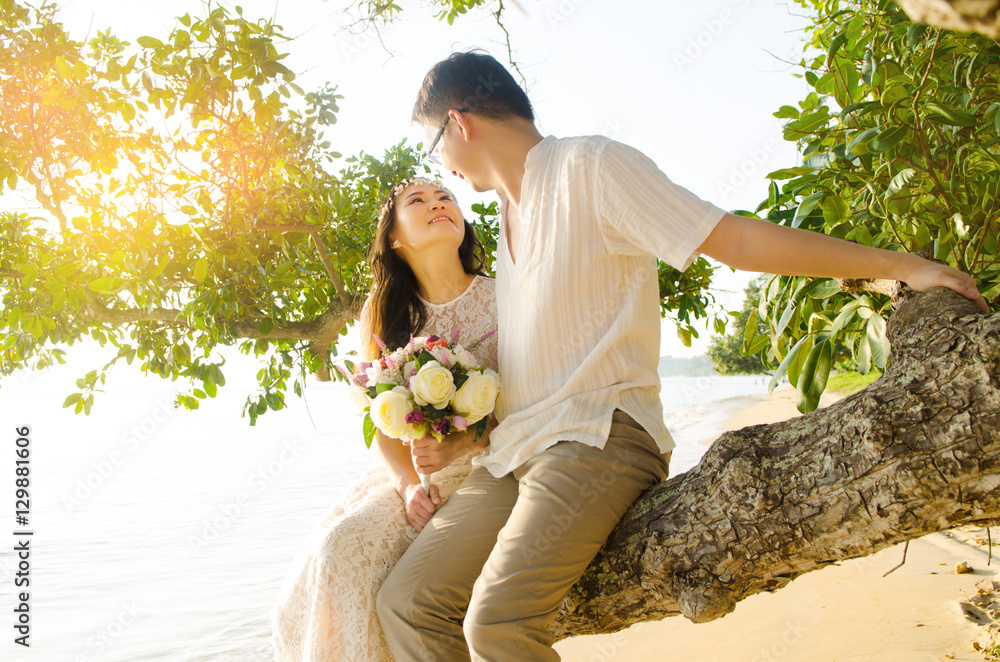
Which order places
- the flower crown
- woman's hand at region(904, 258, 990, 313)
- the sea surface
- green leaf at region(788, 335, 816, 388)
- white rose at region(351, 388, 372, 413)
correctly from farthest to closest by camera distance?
the sea surface < the flower crown < white rose at region(351, 388, 372, 413) < green leaf at region(788, 335, 816, 388) < woman's hand at region(904, 258, 990, 313)

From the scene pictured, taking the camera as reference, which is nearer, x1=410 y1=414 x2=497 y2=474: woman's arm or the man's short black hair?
the man's short black hair

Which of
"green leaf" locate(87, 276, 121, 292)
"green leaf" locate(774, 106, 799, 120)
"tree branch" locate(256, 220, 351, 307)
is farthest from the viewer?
"tree branch" locate(256, 220, 351, 307)

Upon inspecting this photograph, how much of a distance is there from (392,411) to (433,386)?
16 centimetres

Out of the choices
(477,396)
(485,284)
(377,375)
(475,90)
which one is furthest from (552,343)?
(485,284)

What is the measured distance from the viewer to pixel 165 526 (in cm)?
1030

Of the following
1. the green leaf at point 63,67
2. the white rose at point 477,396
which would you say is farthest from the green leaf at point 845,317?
the green leaf at point 63,67

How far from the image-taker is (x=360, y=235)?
3461mm

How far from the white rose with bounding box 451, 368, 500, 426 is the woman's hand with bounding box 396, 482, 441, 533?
36 centimetres

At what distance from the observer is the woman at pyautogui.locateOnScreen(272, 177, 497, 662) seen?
185 cm

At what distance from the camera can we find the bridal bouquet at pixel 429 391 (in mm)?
1871

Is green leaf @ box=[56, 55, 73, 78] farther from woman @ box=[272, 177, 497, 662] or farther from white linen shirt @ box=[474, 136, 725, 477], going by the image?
white linen shirt @ box=[474, 136, 725, 477]

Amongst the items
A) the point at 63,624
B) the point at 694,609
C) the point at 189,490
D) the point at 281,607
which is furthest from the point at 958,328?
the point at 189,490

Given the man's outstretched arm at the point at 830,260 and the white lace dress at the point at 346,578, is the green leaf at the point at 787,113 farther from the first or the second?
the white lace dress at the point at 346,578

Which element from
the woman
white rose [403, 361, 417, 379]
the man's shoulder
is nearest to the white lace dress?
the woman
